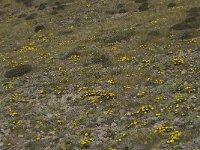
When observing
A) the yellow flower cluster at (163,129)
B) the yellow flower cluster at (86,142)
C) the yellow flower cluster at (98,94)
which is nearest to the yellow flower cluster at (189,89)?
the yellow flower cluster at (163,129)

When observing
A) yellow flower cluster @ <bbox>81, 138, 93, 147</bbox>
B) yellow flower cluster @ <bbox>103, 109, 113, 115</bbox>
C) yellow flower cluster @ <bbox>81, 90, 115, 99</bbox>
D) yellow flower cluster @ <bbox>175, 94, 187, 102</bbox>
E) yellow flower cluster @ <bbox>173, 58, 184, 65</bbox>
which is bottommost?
yellow flower cluster @ <bbox>81, 138, 93, 147</bbox>

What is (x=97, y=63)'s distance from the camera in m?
31.2

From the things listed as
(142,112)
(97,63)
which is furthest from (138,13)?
(142,112)

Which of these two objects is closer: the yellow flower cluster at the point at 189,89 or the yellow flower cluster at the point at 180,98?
the yellow flower cluster at the point at 180,98

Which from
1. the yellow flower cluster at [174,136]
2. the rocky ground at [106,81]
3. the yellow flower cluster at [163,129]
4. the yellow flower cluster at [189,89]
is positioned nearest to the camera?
the yellow flower cluster at [174,136]

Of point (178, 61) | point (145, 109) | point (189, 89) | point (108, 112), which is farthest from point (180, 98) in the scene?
point (178, 61)

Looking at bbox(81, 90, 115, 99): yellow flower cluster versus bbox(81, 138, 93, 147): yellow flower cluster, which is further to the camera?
bbox(81, 90, 115, 99): yellow flower cluster

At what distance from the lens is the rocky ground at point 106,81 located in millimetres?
20672

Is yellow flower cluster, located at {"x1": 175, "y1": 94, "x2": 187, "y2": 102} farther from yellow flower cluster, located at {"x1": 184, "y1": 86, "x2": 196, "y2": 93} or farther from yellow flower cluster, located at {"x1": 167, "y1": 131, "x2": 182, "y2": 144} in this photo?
yellow flower cluster, located at {"x1": 167, "y1": 131, "x2": 182, "y2": 144}

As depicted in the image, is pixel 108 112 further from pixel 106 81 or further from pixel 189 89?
pixel 189 89

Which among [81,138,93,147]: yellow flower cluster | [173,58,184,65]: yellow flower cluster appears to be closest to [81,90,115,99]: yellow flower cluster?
[81,138,93,147]: yellow flower cluster

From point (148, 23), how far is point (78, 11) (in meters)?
13.7

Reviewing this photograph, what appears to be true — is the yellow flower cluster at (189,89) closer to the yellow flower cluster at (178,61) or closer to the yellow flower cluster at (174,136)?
the yellow flower cluster at (178,61)

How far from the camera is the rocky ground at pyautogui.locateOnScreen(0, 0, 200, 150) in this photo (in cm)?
2067
